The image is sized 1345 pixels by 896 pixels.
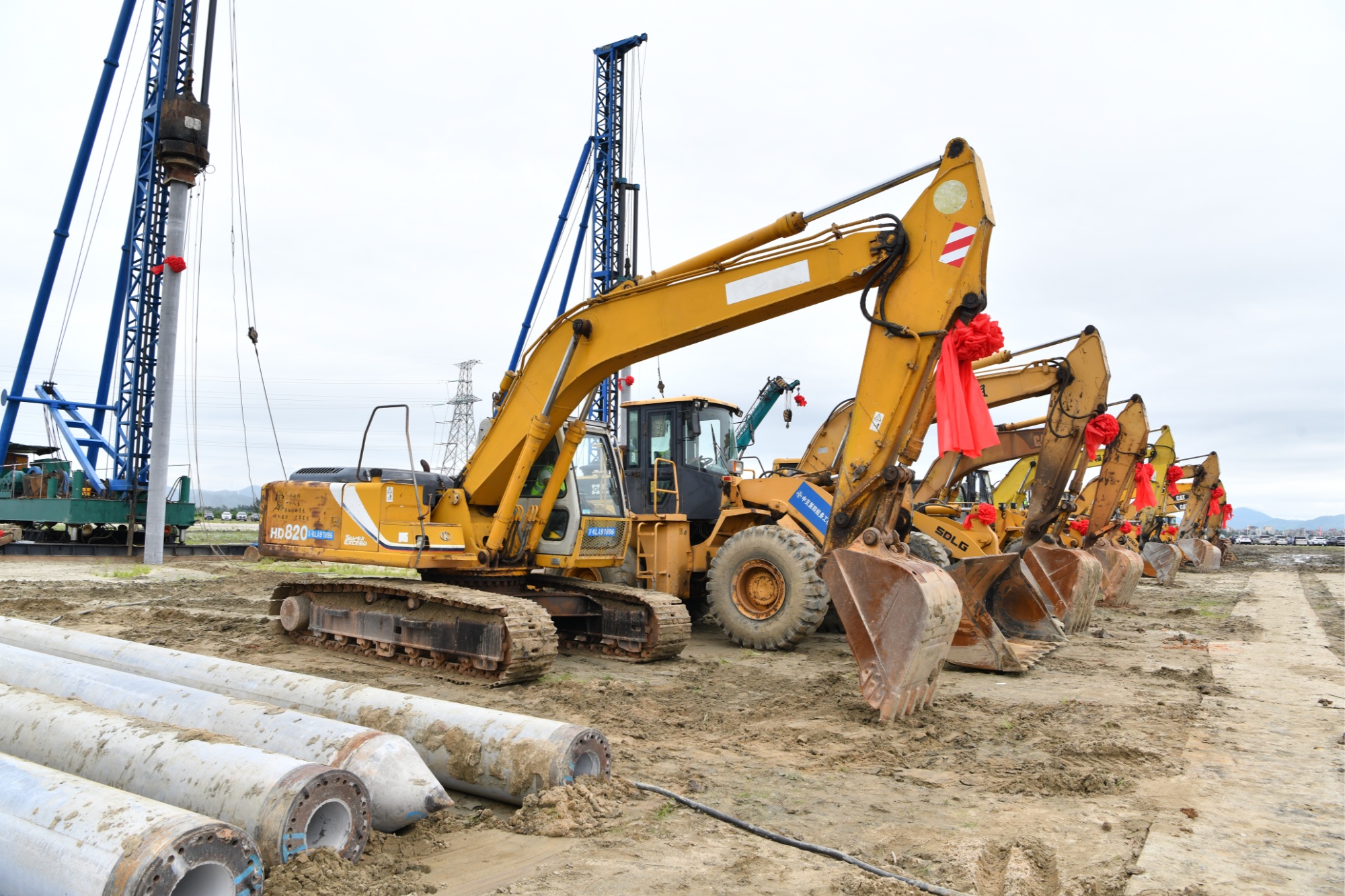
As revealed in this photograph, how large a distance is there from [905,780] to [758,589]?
4.70 meters

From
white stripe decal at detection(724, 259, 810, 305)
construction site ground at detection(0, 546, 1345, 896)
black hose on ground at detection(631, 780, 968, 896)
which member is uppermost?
white stripe decal at detection(724, 259, 810, 305)

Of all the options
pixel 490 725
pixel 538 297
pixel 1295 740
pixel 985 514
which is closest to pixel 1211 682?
pixel 1295 740

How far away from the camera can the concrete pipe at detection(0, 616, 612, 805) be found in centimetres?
423

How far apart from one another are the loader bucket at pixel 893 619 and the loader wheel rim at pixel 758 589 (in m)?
3.08

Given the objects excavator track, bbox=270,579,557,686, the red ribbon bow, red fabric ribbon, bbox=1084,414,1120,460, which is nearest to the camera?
excavator track, bbox=270,579,557,686

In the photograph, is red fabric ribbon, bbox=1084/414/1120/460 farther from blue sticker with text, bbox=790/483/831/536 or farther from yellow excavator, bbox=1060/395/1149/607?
yellow excavator, bbox=1060/395/1149/607

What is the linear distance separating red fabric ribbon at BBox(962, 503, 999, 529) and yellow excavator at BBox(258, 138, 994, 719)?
558 centimetres

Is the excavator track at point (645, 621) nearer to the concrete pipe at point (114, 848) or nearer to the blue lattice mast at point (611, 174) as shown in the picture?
the concrete pipe at point (114, 848)

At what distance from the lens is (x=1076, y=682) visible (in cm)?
773

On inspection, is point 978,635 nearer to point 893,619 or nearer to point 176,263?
point 893,619

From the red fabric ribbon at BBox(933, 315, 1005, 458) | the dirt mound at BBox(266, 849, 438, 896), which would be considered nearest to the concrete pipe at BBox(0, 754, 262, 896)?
the dirt mound at BBox(266, 849, 438, 896)

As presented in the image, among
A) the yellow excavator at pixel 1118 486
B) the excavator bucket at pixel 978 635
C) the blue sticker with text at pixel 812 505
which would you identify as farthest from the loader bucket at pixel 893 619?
the yellow excavator at pixel 1118 486

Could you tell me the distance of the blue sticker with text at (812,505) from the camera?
9.76 m

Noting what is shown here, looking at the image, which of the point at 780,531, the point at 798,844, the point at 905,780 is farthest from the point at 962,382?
the point at 798,844
